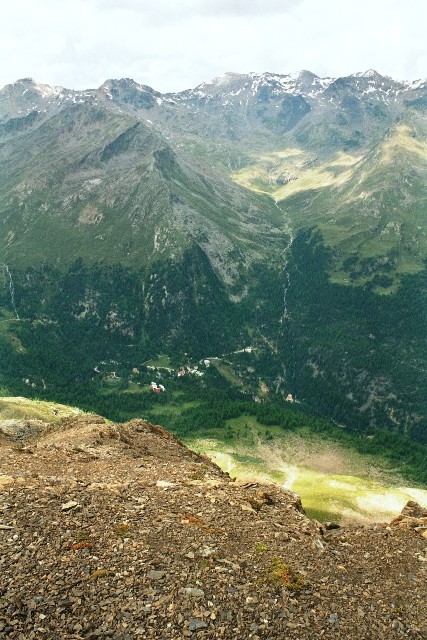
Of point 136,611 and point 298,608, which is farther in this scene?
point 298,608

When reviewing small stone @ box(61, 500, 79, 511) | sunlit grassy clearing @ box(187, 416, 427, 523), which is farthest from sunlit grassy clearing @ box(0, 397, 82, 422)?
small stone @ box(61, 500, 79, 511)

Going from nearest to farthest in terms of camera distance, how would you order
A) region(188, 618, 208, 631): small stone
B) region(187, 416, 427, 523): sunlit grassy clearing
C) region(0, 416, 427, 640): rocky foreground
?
region(188, 618, 208, 631): small stone → region(0, 416, 427, 640): rocky foreground → region(187, 416, 427, 523): sunlit grassy clearing

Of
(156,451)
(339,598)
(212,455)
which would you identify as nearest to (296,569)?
(339,598)

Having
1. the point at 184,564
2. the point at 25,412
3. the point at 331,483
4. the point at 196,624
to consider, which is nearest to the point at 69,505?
the point at 184,564

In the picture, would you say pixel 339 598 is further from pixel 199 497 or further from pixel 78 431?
pixel 78 431

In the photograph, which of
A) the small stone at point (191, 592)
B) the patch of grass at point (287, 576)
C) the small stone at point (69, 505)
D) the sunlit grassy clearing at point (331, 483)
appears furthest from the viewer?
the sunlit grassy clearing at point (331, 483)

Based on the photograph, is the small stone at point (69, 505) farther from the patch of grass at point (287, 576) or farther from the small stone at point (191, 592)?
the patch of grass at point (287, 576)

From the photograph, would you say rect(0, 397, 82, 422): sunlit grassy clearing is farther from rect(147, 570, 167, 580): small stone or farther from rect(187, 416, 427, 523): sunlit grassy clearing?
rect(147, 570, 167, 580): small stone

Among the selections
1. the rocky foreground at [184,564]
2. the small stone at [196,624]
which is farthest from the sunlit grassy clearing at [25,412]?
the small stone at [196,624]

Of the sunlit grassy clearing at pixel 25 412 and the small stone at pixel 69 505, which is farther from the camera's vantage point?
the sunlit grassy clearing at pixel 25 412
